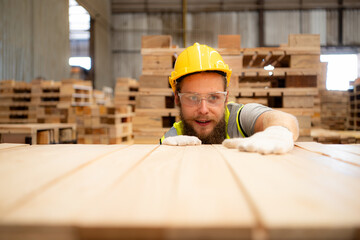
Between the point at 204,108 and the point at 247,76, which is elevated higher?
the point at 247,76

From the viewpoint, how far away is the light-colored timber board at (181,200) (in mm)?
518

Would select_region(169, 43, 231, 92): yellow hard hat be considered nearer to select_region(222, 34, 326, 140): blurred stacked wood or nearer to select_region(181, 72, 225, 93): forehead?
select_region(181, 72, 225, 93): forehead

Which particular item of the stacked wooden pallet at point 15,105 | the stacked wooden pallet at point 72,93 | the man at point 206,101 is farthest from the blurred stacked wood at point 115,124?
the man at point 206,101

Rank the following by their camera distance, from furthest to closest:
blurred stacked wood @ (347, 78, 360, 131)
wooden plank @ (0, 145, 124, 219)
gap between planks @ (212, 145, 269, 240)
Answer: blurred stacked wood @ (347, 78, 360, 131)
wooden plank @ (0, 145, 124, 219)
gap between planks @ (212, 145, 269, 240)

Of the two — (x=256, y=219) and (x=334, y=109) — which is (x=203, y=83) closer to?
(x=256, y=219)

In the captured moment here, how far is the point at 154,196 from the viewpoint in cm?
67

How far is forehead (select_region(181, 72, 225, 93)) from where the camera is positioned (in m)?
2.51

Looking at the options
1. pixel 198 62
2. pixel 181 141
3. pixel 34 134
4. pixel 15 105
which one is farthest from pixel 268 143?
pixel 15 105

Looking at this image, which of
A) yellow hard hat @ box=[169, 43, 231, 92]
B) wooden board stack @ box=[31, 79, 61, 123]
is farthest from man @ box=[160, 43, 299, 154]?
wooden board stack @ box=[31, 79, 61, 123]

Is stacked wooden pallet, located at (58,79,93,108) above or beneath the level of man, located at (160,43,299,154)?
above

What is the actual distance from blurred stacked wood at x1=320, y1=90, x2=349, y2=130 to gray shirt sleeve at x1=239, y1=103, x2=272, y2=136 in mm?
5314

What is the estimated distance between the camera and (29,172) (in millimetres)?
951

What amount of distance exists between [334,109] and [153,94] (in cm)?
585

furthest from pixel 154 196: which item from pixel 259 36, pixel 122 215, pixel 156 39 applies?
pixel 259 36
